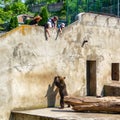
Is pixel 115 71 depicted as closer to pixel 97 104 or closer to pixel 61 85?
pixel 61 85

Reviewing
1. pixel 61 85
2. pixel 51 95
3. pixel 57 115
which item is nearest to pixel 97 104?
pixel 57 115

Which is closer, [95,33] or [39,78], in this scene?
[39,78]

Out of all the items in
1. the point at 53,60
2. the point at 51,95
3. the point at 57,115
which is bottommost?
the point at 57,115

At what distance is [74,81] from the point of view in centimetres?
1661

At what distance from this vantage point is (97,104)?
1376 centimetres

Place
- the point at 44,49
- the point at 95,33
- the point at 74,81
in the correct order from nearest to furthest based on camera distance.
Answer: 1. the point at 44,49
2. the point at 74,81
3. the point at 95,33

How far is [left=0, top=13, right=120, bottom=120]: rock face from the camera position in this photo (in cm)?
1389

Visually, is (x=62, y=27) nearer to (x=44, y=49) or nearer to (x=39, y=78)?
(x=44, y=49)

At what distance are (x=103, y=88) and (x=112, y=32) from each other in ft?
9.25

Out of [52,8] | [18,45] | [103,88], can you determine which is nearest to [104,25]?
[103,88]

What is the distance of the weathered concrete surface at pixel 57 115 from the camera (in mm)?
12815

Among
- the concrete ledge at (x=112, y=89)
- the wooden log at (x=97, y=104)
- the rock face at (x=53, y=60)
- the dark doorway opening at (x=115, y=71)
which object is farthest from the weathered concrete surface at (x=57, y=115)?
the dark doorway opening at (x=115, y=71)

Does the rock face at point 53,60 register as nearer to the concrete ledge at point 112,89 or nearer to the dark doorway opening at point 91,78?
the dark doorway opening at point 91,78

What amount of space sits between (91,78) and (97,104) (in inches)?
169
